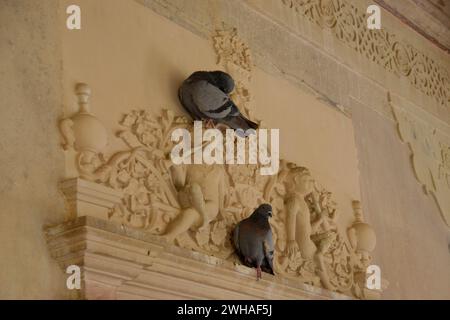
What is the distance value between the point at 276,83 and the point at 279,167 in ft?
1.87

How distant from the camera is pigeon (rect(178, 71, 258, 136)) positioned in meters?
4.76

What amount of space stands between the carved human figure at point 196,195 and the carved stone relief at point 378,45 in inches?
67.3

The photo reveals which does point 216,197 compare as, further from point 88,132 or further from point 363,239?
point 363,239

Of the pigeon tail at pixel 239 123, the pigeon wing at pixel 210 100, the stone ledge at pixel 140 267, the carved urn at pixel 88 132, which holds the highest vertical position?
the pigeon wing at pixel 210 100

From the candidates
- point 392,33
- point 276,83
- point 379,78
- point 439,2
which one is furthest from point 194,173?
point 439,2

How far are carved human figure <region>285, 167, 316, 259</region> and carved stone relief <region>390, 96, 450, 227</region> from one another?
1598 millimetres

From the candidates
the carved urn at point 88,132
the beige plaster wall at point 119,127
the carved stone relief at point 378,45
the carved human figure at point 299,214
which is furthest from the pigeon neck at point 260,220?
the carved stone relief at point 378,45

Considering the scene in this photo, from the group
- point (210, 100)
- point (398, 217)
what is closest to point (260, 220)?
point (210, 100)

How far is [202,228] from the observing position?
4613 millimetres

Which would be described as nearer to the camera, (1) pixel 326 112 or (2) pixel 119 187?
(2) pixel 119 187

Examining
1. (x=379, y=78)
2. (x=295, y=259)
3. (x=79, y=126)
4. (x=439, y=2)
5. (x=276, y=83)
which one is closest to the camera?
(x=79, y=126)

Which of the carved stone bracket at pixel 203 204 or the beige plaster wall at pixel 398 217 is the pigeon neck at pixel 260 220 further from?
the beige plaster wall at pixel 398 217

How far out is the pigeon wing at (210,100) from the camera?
4.76m

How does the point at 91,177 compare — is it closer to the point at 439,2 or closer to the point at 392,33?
the point at 392,33
